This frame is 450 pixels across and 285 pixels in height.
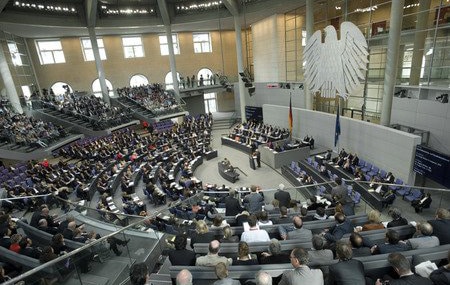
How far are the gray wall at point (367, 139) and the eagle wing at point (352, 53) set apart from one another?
8.59ft

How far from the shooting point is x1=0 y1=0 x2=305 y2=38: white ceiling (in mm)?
19875

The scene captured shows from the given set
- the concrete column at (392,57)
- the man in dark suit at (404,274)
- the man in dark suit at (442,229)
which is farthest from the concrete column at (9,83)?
the man in dark suit at (442,229)

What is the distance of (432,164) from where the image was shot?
1053cm

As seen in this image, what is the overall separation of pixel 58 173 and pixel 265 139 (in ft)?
43.0

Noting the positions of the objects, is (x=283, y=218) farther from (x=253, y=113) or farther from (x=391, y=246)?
(x=253, y=113)

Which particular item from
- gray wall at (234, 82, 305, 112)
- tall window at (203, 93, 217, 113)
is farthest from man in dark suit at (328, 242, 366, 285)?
tall window at (203, 93, 217, 113)

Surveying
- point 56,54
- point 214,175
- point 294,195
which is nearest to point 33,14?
point 56,54

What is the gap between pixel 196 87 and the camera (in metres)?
29.9

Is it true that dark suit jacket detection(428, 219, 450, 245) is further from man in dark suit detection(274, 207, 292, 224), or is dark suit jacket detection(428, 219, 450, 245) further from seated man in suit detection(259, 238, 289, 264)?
man in dark suit detection(274, 207, 292, 224)

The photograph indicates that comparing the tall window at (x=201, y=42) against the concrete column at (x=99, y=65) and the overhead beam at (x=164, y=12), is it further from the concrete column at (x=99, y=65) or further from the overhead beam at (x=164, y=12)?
the concrete column at (x=99, y=65)

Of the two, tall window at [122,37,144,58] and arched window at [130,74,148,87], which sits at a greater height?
tall window at [122,37,144,58]

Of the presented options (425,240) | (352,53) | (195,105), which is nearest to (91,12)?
(195,105)

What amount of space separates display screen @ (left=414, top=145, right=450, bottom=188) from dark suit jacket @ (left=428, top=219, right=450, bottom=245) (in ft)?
24.8

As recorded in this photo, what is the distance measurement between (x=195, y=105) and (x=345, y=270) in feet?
107
